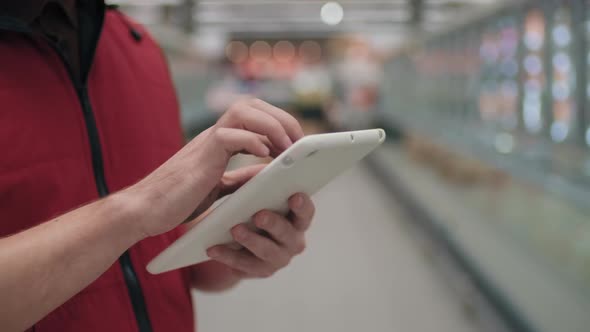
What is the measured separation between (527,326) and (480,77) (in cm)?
297

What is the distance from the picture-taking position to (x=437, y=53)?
6.67 meters

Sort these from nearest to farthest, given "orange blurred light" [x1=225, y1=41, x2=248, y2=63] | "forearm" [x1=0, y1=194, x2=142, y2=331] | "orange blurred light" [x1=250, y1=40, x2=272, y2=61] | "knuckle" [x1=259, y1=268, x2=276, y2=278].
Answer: "forearm" [x1=0, y1=194, x2=142, y2=331] → "knuckle" [x1=259, y1=268, x2=276, y2=278] → "orange blurred light" [x1=225, y1=41, x2=248, y2=63] → "orange blurred light" [x1=250, y1=40, x2=272, y2=61]

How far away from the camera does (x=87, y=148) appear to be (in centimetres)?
93

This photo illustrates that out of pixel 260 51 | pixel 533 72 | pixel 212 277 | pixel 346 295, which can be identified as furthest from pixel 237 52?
pixel 212 277

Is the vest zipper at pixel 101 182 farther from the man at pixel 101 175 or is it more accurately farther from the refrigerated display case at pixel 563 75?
the refrigerated display case at pixel 563 75

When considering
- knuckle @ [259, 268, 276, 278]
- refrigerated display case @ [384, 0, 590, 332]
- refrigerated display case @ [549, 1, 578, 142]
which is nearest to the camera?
knuckle @ [259, 268, 276, 278]

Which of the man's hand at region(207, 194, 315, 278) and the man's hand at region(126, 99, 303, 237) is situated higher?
the man's hand at region(126, 99, 303, 237)

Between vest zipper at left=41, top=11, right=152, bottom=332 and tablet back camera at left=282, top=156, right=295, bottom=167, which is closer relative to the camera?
tablet back camera at left=282, top=156, right=295, bottom=167

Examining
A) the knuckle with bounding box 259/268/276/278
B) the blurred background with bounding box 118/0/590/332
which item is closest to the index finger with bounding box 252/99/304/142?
the knuckle with bounding box 259/268/276/278

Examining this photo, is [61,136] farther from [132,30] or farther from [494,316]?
[494,316]

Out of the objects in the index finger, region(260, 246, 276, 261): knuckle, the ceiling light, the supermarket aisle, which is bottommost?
the supermarket aisle

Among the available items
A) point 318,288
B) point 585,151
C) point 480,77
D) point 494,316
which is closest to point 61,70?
point 494,316

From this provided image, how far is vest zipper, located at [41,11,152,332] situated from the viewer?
94 cm

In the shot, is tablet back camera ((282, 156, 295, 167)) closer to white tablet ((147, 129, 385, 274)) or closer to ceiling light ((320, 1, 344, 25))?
white tablet ((147, 129, 385, 274))
